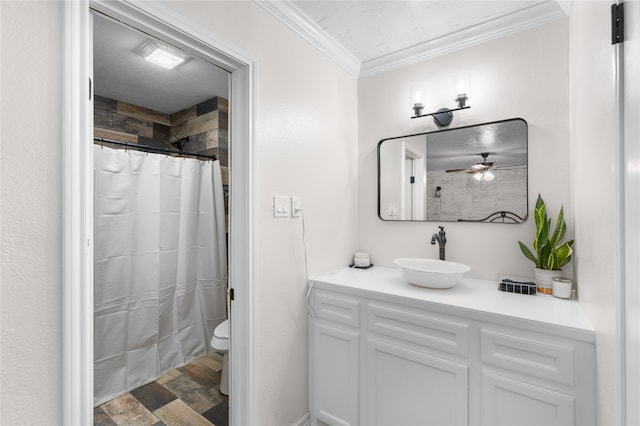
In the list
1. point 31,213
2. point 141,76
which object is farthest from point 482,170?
point 141,76

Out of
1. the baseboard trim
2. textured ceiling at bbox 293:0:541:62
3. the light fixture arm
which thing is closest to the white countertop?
the baseboard trim

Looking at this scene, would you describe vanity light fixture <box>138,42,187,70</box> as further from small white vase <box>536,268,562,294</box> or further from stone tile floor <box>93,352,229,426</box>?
small white vase <box>536,268,562,294</box>

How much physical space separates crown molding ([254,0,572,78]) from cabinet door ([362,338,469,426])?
175 centimetres

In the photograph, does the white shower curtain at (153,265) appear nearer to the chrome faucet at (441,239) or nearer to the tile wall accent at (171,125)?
the tile wall accent at (171,125)

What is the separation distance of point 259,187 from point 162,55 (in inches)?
55.9

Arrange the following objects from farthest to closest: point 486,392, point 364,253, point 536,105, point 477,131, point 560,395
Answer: point 364,253, point 477,131, point 536,105, point 486,392, point 560,395

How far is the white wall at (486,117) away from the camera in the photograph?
1.63 metres

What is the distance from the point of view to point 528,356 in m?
1.18

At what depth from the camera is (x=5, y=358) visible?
30.9 inches

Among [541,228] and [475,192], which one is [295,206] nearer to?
[475,192]

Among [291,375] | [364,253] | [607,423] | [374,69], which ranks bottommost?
[291,375]

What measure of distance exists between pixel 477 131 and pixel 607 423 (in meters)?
1.48

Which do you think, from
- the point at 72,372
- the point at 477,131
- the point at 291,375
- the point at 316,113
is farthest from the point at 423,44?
the point at 72,372

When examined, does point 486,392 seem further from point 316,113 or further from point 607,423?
point 316,113
